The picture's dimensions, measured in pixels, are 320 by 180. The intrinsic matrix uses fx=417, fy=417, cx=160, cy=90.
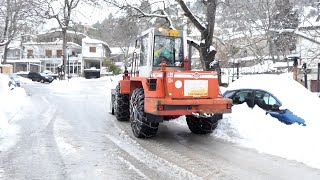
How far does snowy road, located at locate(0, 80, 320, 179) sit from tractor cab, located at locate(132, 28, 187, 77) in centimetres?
184

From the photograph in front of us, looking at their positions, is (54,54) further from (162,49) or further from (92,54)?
(162,49)

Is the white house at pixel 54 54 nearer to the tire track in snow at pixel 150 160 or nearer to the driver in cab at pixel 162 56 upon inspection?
the driver in cab at pixel 162 56

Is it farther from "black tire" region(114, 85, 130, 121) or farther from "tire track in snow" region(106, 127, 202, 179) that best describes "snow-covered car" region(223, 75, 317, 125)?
"tire track in snow" region(106, 127, 202, 179)

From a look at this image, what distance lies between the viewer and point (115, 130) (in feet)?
38.3

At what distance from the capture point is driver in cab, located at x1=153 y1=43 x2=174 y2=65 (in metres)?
10.8

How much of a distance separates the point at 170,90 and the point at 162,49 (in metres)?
1.89

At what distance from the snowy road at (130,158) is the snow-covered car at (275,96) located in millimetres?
2024

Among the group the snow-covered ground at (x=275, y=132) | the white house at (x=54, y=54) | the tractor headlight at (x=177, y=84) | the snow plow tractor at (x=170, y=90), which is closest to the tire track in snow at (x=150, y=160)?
the snow plow tractor at (x=170, y=90)

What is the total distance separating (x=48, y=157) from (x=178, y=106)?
3019mm

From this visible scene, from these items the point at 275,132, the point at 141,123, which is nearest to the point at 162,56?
the point at 141,123

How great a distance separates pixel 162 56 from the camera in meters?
10.9

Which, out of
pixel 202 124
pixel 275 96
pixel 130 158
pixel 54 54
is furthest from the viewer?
pixel 54 54

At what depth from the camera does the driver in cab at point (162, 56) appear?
35.4ft

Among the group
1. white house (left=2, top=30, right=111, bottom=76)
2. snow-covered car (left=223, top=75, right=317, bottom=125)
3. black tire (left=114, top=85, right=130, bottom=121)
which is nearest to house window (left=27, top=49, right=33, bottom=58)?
white house (left=2, top=30, right=111, bottom=76)
